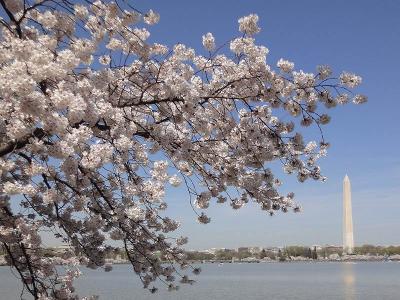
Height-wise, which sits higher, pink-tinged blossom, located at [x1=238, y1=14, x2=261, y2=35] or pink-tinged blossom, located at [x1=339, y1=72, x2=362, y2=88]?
pink-tinged blossom, located at [x1=238, y1=14, x2=261, y2=35]

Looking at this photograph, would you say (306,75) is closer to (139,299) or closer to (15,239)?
(15,239)

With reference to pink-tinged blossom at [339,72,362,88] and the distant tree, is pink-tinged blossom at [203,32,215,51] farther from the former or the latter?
the distant tree

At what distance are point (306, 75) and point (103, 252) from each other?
2.41 metres

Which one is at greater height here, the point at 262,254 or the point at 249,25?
the point at 262,254

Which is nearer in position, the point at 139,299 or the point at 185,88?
the point at 185,88

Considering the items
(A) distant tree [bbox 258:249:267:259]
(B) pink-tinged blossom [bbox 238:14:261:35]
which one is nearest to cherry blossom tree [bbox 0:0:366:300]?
(B) pink-tinged blossom [bbox 238:14:261:35]

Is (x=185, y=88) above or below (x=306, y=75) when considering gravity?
below

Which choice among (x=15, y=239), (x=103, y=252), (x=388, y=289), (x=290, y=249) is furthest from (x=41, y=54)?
(x=290, y=249)

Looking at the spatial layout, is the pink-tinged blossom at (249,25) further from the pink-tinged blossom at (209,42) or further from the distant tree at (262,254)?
the distant tree at (262,254)

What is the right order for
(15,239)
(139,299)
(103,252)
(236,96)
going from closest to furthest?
(15,239), (236,96), (103,252), (139,299)

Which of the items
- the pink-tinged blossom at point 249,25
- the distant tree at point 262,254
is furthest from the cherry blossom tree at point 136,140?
the distant tree at point 262,254

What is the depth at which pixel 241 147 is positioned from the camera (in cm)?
493

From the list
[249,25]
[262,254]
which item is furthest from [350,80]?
[262,254]

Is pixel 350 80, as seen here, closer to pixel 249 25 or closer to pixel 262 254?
pixel 249 25
